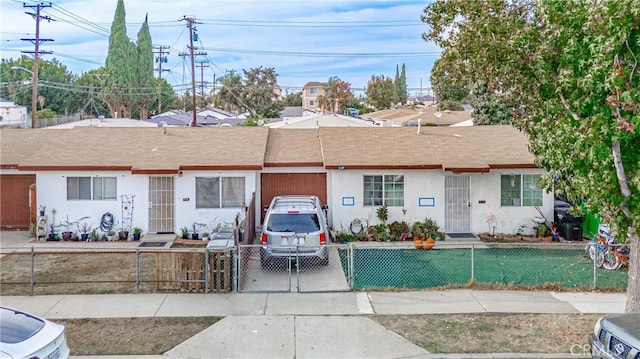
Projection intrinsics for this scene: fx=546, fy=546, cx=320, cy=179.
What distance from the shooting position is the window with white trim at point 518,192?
19.1 m

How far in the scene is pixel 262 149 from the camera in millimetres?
19859

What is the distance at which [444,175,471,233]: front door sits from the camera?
755 inches

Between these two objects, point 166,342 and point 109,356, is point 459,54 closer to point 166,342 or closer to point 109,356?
point 166,342

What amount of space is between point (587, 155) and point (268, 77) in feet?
266

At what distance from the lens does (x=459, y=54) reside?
11156mm

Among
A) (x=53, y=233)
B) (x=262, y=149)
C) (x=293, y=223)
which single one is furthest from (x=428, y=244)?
(x=53, y=233)

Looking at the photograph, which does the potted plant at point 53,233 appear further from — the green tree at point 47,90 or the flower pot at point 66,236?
the green tree at point 47,90

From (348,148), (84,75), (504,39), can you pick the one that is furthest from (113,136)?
(84,75)

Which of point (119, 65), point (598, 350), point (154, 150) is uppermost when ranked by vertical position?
point (119, 65)

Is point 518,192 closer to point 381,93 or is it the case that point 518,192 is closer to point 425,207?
point 425,207

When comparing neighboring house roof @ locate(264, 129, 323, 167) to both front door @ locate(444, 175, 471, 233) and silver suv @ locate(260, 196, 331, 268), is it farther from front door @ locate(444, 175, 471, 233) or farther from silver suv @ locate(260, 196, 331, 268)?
silver suv @ locate(260, 196, 331, 268)

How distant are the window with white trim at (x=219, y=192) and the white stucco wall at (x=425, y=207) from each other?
317 centimetres

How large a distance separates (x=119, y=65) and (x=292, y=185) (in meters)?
59.4

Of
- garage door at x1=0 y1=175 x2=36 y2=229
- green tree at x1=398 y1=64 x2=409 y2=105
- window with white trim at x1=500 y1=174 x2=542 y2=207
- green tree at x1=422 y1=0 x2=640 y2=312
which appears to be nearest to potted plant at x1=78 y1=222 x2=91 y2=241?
garage door at x1=0 y1=175 x2=36 y2=229
